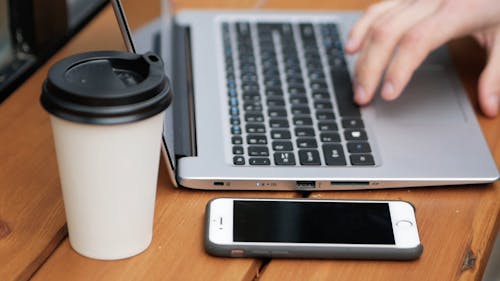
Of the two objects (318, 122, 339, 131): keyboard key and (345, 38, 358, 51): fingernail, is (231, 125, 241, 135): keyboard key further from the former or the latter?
(345, 38, 358, 51): fingernail

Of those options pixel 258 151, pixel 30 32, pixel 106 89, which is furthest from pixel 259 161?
pixel 30 32

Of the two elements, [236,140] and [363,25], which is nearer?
[236,140]

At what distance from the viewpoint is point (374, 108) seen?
0.83 m

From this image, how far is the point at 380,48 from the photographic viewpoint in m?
0.83

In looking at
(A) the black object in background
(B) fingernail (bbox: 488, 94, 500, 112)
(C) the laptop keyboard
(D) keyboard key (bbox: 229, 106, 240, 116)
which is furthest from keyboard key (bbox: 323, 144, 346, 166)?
(A) the black object in background

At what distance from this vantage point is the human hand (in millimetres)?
820

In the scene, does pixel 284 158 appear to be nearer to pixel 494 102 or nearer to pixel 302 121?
pixel 302 121

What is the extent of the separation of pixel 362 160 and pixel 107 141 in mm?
283

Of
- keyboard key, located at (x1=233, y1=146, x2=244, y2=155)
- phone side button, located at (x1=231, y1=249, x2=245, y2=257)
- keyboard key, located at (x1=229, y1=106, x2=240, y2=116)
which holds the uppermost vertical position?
phone side button, located at (x1=231, y1=249, x2=245, y2=257)

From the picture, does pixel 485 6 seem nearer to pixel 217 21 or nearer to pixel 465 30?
pixel 465 30

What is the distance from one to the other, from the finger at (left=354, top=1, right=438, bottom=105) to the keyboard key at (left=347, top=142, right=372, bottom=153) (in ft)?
0.27

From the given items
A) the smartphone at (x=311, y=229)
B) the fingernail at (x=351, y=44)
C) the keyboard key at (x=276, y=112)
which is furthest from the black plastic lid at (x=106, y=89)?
the fingernail at (x=351, y=44)

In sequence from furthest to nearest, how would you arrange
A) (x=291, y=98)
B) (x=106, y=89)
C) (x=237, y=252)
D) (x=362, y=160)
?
(x=291, y=98), (x=362, y=160), (x=237, y=252), (x=106, y=89)

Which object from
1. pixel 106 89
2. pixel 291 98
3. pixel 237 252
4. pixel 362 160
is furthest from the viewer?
pixel 291 98
